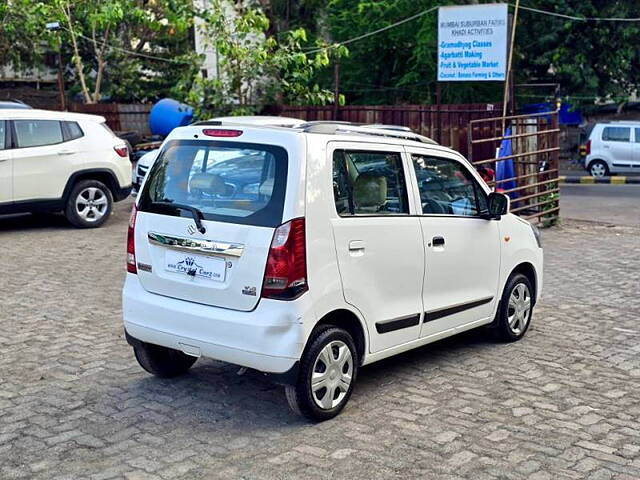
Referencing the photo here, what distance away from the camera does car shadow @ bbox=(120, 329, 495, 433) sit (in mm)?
5355

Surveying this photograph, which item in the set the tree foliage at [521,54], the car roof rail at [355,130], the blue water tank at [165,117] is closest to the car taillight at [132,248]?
the car roof rail at [355,130]

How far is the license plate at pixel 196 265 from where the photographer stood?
16.9ft

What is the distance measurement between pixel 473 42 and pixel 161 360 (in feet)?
39.4

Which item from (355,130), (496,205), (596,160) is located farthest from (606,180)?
(355,130)

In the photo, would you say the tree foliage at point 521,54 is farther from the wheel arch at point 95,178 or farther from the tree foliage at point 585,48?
the wheel arch at point 95,178

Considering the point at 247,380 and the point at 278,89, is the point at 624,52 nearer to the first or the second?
the point at 278,89

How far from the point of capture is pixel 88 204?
13.2m

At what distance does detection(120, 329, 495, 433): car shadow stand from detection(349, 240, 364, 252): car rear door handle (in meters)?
0.99

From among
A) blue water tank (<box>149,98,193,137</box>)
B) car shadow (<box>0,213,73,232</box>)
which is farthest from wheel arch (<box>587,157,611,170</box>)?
car shadow (<box>0,213,73,232</box>)

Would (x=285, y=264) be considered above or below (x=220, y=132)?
below

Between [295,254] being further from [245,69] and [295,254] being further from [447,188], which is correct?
[245,69]

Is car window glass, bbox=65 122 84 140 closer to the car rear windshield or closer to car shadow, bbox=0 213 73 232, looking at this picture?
car shadow, bbox=0 213 73 232

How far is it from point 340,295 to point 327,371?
479 millimetres

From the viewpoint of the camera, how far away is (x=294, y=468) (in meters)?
4.62
